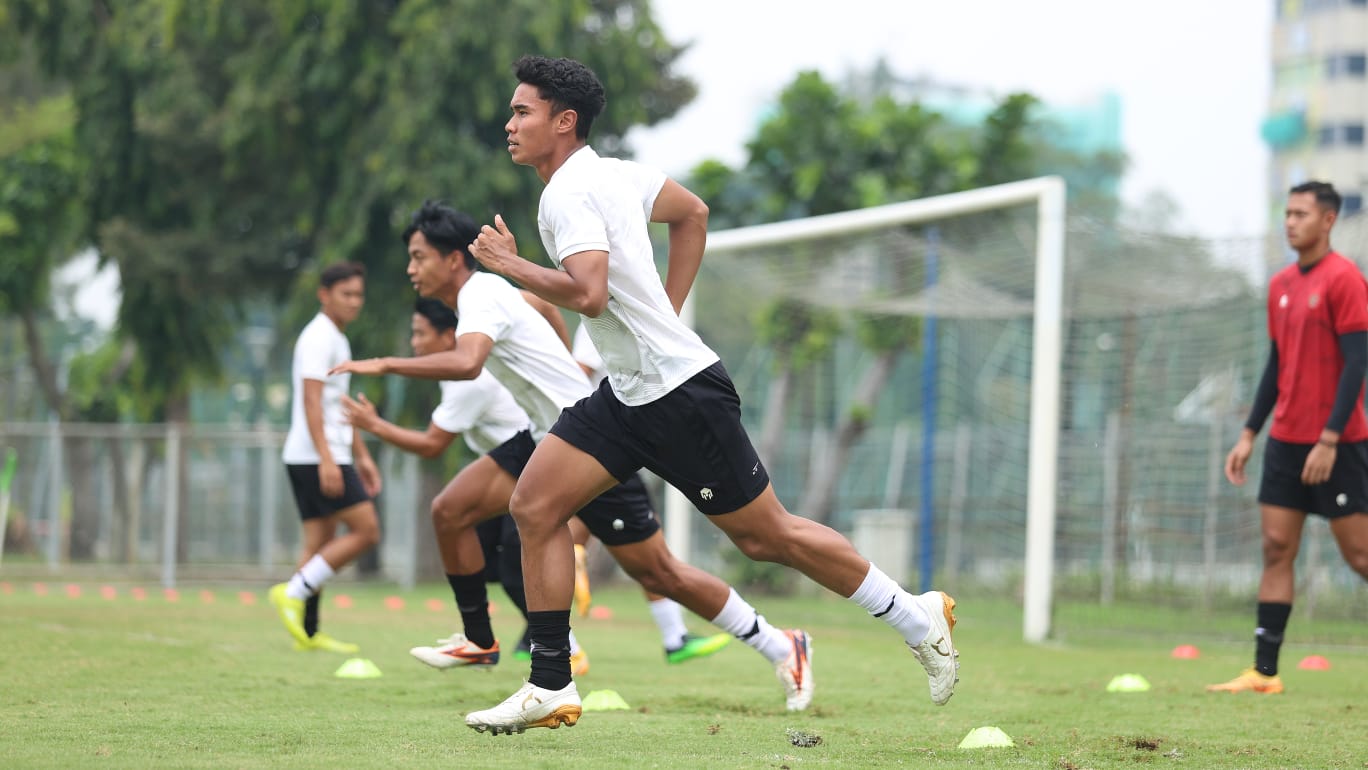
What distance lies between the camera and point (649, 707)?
260 inches

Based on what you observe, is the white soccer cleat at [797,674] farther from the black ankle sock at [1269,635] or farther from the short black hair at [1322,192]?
the short black hair at [1322,192]

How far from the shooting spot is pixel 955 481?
79.4 feet

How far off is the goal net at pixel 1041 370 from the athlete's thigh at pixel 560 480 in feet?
21.6

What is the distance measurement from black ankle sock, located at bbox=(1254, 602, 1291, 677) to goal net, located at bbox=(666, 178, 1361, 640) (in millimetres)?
3515

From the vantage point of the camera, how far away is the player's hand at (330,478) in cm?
909

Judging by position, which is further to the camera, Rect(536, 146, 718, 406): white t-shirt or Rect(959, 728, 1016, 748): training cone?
Rect(959, 728, 1016, 748): training cone

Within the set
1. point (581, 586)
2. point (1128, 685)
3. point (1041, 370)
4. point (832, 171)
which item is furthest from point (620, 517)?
point (832, 171)

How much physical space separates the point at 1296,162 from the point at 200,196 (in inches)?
1798

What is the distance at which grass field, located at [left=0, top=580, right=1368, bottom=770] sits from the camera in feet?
16.4

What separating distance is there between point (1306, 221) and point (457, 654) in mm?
4446

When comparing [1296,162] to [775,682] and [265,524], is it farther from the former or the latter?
[775,682]

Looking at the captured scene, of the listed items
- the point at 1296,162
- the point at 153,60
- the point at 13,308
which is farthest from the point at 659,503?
the point at 1296,162

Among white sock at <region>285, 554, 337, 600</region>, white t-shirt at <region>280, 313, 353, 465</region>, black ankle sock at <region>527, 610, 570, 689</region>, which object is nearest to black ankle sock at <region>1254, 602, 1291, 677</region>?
black ankle sock at <region>527, 610, 570, 689</region>

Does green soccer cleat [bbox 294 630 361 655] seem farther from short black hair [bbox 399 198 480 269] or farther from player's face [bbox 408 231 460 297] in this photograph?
short black hair [bbox 399 198 480 269]
